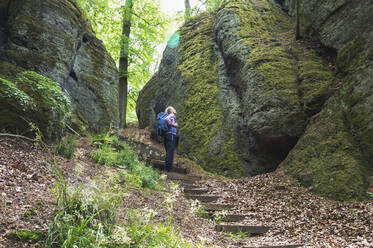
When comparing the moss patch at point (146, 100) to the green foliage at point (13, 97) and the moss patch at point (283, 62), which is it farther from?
the green foliage at point (13, 97)

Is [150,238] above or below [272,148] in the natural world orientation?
below

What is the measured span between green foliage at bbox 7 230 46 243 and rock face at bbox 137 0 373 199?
586cm

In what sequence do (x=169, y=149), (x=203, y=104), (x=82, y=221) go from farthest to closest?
(x=203, y=104) < (x=169, y=149) < (x=82, y=221)

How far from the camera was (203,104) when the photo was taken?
10867mm

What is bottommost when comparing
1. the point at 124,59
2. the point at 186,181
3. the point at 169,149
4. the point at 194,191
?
the point at 194,191

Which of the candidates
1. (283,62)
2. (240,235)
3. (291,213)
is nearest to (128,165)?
(240,235)

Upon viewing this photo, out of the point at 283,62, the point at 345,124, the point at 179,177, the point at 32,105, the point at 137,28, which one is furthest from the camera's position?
the point at 137,28

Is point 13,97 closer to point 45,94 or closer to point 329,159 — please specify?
point 45,94

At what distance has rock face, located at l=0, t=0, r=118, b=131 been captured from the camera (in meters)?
6.21

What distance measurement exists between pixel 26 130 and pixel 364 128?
24.9ft

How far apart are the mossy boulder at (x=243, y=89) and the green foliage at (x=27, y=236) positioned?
695 centimetres

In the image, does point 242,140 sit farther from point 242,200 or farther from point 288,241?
point 288,241

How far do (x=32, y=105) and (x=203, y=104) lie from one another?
7.15 metres

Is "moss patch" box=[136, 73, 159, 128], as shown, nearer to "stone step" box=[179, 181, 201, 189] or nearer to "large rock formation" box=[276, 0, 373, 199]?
"stone step" box=[179, 181, 201, 189]
